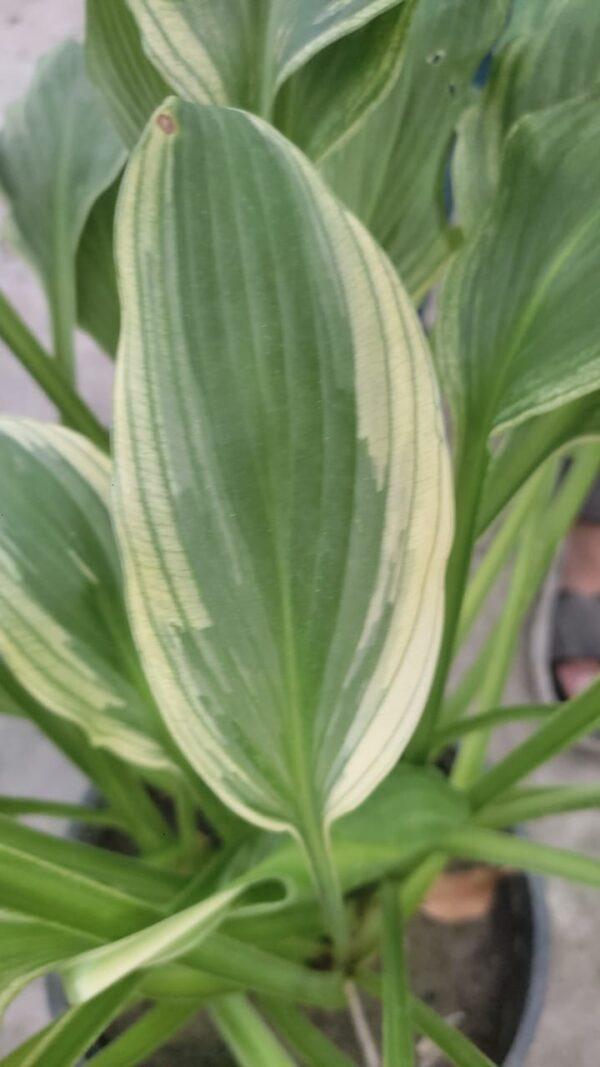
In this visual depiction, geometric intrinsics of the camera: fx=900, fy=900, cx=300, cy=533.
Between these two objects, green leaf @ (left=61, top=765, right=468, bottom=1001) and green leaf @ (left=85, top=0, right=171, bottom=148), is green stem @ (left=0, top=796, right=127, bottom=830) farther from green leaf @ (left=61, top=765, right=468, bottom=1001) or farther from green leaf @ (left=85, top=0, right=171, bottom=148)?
green leaf @ (left=85, top=0, right=171, bottom=148)

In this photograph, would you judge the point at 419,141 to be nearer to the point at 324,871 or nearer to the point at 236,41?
Answer: the point at 236,41

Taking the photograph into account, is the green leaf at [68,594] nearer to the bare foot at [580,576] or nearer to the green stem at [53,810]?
the green stem at [53,810]

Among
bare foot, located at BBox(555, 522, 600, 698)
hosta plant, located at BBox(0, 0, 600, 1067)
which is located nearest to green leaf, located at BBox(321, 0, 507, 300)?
hosta plant, located at BBox(0, 0, 600, 1067)

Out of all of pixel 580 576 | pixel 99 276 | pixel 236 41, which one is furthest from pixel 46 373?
pixel 580 576

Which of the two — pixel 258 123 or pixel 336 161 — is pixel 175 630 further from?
pixel 336 161

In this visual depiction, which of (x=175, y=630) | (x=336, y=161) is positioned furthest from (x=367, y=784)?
(x=336, y=161)

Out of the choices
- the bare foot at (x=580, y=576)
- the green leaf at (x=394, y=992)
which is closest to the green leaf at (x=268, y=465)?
the green leaf at (x=394, y=992)

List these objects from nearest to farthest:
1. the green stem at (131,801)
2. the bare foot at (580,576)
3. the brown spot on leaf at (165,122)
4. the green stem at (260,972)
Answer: the brown spot on leaf at (165,122), the green stem at (260,972), the green stem at (131,801), the bare foot at (580,576)
